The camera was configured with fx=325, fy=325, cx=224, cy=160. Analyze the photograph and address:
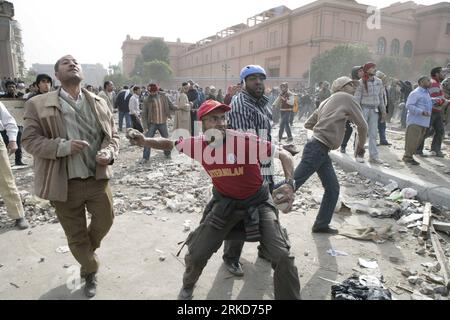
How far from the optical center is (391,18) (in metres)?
46.2

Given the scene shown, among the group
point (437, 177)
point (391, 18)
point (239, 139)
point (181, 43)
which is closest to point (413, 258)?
point (239, 139)

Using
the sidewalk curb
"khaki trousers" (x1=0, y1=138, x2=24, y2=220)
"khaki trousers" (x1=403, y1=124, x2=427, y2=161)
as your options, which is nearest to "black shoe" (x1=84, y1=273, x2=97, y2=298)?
"khaki trousers" (x1=0, y1=138, x2=24, y2=220)

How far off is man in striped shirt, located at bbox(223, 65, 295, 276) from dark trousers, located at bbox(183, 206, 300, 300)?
2.05 feet

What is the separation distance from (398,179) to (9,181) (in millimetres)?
5904

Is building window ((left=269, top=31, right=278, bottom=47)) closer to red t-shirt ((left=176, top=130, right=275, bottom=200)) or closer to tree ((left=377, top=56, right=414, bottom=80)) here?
tree ((left=377, top=56, right=414, bottom=80))

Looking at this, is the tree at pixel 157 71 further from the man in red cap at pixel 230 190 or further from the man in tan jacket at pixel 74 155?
the man in red cap at pixel 230 190

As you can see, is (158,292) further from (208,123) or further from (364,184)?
(364,184)

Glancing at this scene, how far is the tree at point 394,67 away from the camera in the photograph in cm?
3775

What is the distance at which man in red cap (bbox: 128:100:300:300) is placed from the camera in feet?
8.13

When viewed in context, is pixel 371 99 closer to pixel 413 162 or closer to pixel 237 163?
pixel 413 162

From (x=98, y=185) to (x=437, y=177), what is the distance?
5722 mm

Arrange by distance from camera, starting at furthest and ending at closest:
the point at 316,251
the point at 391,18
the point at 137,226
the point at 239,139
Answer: the point at 391,18, the point at 137,226, the point at 316,251, the point at 239,139

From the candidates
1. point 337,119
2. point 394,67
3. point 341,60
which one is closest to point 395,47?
point 394,67

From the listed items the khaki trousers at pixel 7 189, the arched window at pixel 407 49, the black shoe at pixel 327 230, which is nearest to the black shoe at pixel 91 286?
the khaki trousers at pixel 7 189
